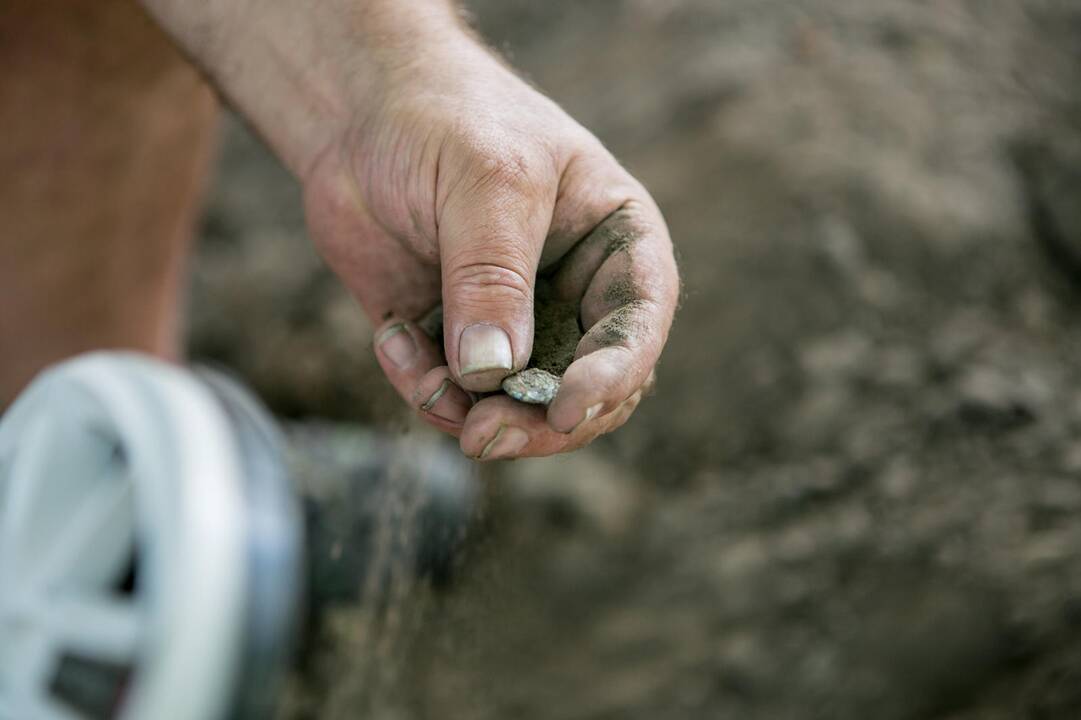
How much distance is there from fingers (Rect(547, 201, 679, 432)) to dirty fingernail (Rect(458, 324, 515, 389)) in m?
0.07

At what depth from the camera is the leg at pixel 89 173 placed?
154 centimetres

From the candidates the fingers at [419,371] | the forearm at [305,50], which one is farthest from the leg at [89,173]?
the fingers at [419,371]

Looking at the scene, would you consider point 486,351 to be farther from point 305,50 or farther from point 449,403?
point 305,50

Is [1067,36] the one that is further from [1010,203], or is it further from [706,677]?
[706,677]

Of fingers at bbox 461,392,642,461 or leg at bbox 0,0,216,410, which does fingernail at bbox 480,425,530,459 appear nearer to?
fingers at bbox 461,392,642,461

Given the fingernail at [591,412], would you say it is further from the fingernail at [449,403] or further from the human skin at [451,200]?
the fingernail at [449,403]

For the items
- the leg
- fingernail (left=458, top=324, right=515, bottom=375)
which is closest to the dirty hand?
fingernail (left=458, top=324, right=515, bottom=375)

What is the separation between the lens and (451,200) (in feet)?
3.20

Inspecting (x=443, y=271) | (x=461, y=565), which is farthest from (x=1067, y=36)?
(x=443, y=271)

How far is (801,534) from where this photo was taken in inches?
74.1

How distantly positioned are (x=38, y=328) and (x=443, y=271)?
1173mm

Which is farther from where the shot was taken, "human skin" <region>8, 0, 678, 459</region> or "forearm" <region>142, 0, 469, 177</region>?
"forearm" <region>142, 0, 469, 177</region>

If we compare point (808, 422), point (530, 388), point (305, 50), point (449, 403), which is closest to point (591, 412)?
point (530, 388)

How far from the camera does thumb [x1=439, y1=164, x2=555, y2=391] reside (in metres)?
0.89
